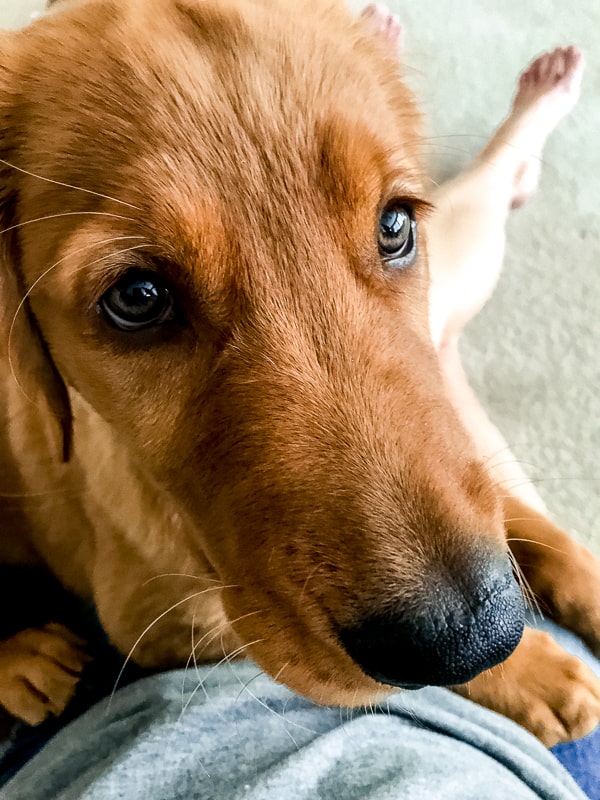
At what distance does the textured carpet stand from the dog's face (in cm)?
115

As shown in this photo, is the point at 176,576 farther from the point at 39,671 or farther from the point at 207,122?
the point at 207,122

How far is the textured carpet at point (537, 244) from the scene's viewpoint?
2.40m

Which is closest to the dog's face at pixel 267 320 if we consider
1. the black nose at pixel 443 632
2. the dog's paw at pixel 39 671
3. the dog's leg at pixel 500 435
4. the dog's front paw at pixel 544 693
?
the black nose at pixel 443 632

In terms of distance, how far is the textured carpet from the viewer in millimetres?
2396

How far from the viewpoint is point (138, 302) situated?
1096 mm

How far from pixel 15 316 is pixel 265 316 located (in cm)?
50

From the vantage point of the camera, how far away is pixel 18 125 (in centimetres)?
120

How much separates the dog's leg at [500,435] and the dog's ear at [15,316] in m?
0.85

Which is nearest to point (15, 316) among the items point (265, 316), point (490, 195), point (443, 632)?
point (265, 316)

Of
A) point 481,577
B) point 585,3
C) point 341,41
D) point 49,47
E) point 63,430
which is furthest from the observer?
point 585,3

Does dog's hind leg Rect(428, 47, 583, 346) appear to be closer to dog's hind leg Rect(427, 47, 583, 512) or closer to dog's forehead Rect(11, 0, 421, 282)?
dog's hind leg Rect(427, 47, 583, 512)

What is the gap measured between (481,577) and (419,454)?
0.19m

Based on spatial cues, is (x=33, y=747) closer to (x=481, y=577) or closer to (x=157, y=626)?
(x=157, y=626)

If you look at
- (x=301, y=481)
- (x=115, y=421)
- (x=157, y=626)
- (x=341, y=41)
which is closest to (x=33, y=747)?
(x=157, y=626)
